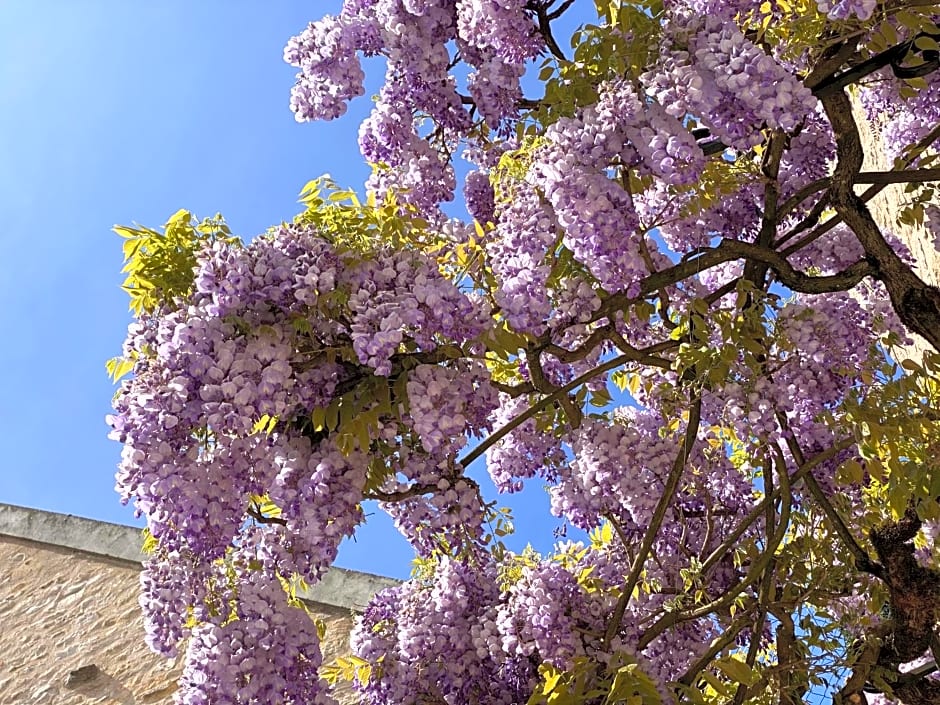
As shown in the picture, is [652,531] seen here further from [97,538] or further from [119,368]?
[97,538]

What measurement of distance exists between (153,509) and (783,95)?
1.65 m

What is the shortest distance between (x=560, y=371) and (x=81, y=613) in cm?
361

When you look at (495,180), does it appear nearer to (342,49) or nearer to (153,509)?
(342,49)

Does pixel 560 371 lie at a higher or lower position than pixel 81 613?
lower

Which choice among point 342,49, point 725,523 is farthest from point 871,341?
point 342,49

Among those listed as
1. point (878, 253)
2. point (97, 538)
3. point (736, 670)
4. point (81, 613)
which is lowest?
point (736, 670)

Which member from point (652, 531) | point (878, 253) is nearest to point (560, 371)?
point (652, 531)

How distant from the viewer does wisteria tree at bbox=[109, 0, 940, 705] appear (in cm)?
240

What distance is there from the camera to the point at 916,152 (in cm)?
309

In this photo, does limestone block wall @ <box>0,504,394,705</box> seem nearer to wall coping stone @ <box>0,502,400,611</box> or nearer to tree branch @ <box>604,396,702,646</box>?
wall coping stone @ <box>0,502,400,611</box>

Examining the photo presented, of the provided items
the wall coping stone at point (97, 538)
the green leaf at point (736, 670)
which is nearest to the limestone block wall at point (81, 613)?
the wall coping stone at point (97, 538)

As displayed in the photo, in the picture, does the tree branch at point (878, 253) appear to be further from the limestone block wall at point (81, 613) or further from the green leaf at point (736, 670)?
the limestone block wall at point (81, 613)

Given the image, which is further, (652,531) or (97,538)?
(97,538)

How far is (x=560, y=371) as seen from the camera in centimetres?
368
